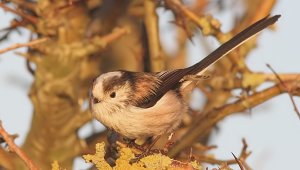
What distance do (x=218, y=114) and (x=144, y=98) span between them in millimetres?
800

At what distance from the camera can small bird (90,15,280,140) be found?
5.57 meters

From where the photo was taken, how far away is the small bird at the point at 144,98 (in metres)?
5.57

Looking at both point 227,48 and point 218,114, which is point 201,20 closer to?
point 227,48

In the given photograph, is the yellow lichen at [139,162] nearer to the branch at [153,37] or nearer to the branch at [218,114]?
the branch at [218,114]

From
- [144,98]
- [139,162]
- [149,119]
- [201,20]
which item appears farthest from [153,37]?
[139,162]

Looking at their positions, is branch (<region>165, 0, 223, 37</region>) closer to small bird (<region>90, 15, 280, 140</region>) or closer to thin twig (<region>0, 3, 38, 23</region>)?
small bird (<region>90, 15, 280, 140</region>)

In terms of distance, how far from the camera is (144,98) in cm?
584

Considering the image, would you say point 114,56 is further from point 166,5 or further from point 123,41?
point 166,5

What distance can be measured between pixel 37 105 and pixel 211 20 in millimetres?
1687

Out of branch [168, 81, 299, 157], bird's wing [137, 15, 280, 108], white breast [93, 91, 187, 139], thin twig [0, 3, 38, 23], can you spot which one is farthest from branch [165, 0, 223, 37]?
thin twig [0, 3, 38, 23]

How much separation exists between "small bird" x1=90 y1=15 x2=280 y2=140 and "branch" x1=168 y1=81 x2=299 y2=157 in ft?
1.04

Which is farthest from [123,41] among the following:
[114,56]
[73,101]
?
[73,101]

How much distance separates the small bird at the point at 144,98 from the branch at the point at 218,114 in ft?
1.04

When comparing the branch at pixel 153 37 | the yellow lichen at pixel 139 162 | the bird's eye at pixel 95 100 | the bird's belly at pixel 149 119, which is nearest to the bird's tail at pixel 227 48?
the bird's belly at pixel 149 119
